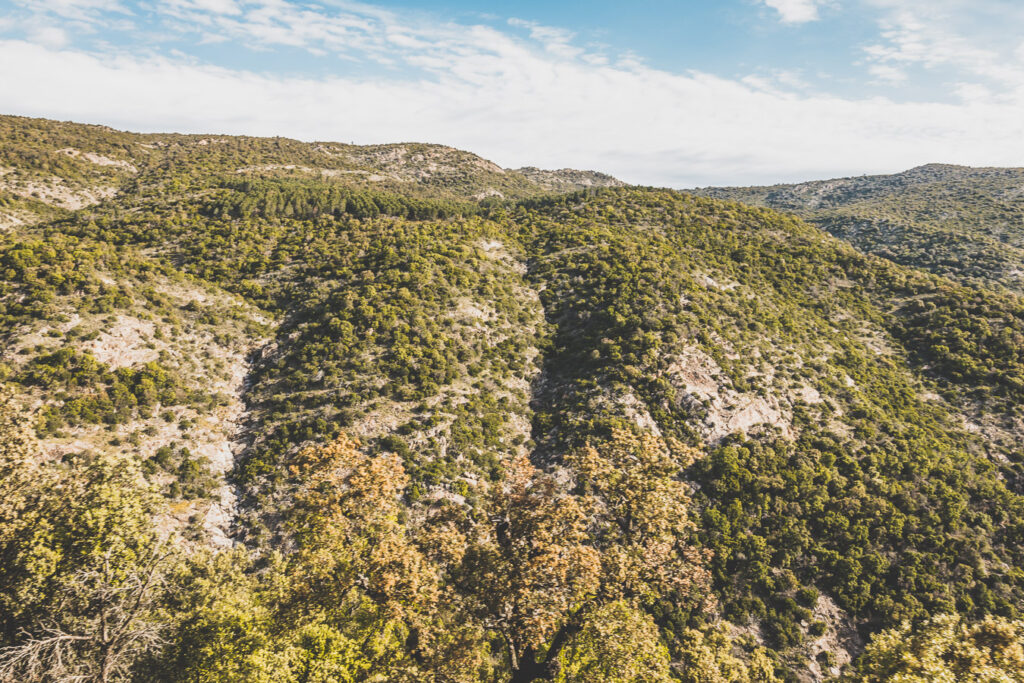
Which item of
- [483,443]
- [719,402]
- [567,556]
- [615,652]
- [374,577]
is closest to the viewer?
[567,556]

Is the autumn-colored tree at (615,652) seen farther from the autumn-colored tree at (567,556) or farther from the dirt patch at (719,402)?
the dirt patch at (719,402)

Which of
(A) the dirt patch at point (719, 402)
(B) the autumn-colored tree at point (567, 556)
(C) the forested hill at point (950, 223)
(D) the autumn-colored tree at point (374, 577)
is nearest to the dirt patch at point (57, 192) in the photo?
(D) the autumn-colored tree at point (374, 577)

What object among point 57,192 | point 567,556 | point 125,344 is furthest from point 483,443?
point 57,192

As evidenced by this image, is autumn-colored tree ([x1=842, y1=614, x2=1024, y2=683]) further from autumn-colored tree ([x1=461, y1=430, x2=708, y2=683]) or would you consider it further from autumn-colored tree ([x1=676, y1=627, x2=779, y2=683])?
autumn-colored tree ([x1=461, y1=430, x2=708, y2=683])

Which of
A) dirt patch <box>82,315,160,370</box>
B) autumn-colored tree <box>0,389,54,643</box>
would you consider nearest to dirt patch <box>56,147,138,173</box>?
dirt patch <box>82,315,160,370</box>

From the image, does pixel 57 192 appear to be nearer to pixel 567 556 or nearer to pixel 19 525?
pixel 19 525

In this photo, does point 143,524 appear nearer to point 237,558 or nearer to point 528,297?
point 237,558
